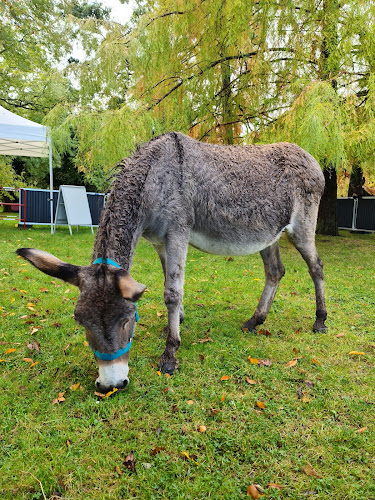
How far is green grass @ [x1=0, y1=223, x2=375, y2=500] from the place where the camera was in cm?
190

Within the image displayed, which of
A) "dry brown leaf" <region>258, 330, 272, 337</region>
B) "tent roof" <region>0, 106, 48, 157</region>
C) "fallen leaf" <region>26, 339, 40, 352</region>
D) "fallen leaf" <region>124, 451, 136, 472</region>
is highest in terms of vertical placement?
"tent roof" <region>0, 106, 48, 157</region>

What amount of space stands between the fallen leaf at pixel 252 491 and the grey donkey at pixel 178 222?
1.13 m

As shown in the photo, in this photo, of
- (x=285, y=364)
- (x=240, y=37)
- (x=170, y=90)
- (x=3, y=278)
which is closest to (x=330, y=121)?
(x=240, y=37)

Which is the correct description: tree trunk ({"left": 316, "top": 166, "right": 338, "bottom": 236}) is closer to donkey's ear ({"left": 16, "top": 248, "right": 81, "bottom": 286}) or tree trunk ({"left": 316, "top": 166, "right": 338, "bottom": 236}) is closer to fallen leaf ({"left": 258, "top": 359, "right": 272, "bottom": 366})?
fallen leaf ({"left": 258, "top": 359, "right": 272, "bottom": 366})

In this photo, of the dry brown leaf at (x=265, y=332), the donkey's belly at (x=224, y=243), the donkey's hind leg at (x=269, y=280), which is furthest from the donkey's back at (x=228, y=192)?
the dry brown leaf at (x=265, y=332)

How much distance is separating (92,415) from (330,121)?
21.6 ft

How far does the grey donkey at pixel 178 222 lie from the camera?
2.40 meters

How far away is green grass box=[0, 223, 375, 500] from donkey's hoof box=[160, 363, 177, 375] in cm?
7

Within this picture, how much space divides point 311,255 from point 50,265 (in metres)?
3.04

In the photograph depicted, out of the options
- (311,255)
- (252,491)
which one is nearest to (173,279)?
(252,491)

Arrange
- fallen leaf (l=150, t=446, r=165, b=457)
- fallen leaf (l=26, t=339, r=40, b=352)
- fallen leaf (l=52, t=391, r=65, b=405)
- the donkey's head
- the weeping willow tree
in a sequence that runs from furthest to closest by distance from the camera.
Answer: the weeping willow tree, fallen leaf (l=26, t=339, r=40, b=352), fallen leaf (l=52, t=391, r=65, b=405), the donkey's head, fallen leaf (l=150, t=446, r=165, b=457)

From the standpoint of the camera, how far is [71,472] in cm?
193

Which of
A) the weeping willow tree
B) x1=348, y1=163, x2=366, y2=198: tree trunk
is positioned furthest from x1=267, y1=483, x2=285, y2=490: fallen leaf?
x1=348, y1=163, x2=366, y2=198: tree trunk

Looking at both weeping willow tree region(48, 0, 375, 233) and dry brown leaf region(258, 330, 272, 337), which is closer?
dry brown leaf region(258, 330, 272, 337)
